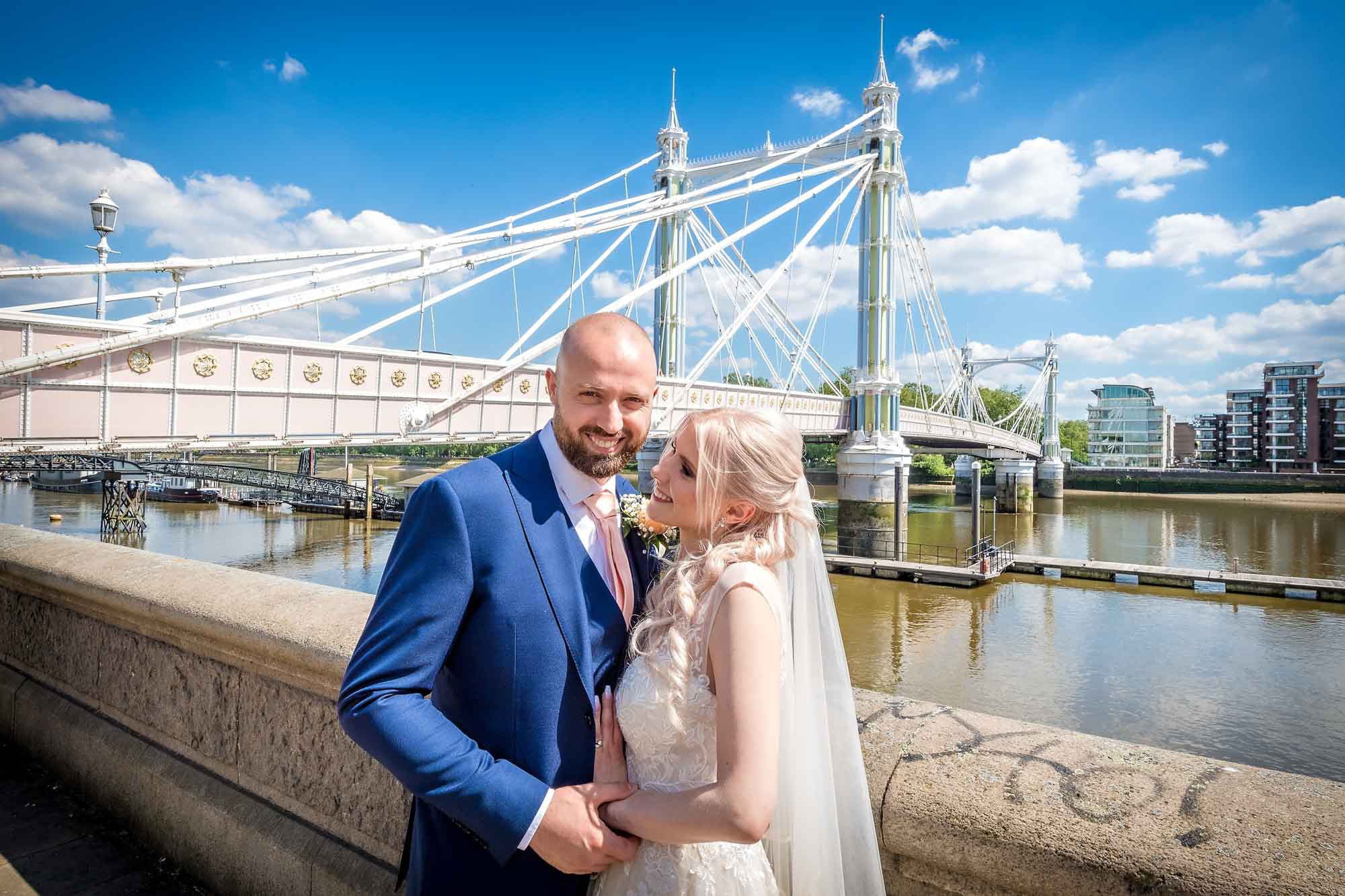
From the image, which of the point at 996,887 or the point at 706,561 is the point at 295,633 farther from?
the point at 996,887

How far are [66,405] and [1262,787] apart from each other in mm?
11368

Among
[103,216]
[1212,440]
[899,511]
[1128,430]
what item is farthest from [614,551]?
[1212,440]

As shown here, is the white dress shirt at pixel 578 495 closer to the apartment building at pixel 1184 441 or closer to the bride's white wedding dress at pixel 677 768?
the bride's white wedding dress at pixel 677 768

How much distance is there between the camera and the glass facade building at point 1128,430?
257 feet

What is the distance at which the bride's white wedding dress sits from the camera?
1.15 metres

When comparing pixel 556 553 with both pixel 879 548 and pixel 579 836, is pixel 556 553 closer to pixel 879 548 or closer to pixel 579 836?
pixel 579 836

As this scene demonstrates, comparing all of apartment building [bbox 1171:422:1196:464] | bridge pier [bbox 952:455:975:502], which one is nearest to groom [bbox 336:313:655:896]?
bridge pier [bbox 952:455:975:502]

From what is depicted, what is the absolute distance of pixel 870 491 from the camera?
2309 centimetres

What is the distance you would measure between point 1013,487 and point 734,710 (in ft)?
143

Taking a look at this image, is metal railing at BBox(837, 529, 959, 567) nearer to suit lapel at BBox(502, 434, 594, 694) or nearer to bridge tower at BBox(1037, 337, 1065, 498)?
suit lapel at BBox(502, 434, 594, 694)

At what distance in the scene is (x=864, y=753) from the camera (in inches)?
50.7

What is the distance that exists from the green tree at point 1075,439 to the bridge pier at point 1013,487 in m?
37.0

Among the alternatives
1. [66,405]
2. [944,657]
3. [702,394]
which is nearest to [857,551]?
[702,394]

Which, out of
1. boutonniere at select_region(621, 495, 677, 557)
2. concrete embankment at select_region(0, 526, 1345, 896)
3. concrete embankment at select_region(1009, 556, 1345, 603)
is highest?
boutonniere at select_region(621, 495, 677, 557)
